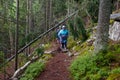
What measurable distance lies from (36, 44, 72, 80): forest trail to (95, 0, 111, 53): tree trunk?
2.01 metres

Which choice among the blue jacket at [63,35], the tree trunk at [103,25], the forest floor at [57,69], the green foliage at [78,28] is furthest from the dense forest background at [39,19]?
the tree trunk at [103,25]

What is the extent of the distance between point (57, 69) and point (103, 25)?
11.1ft

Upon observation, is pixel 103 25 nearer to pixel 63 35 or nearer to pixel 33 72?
pixel 33 72

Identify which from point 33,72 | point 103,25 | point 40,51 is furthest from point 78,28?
point 33,72

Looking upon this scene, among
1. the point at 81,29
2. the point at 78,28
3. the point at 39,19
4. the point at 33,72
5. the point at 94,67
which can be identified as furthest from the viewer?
the point at 39,19

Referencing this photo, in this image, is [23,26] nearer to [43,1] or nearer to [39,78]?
[43,1]

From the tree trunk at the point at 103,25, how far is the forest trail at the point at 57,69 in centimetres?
201

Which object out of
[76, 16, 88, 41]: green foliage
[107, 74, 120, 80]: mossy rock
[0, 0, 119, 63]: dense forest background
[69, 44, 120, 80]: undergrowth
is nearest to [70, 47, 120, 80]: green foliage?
[69, 44, 120, 80]: undergrowth

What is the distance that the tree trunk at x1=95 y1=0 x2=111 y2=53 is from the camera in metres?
11.4

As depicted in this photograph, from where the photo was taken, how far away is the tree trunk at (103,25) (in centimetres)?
1141

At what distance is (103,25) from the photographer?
11461 millimetres

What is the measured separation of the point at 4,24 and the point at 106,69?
1661 cm

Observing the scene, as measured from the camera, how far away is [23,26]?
1117 inches

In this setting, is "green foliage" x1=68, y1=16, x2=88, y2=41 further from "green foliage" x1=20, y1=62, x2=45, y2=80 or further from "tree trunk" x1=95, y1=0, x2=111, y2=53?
"tree trunk" x1=95, y1=0, x2=111, y2=53
